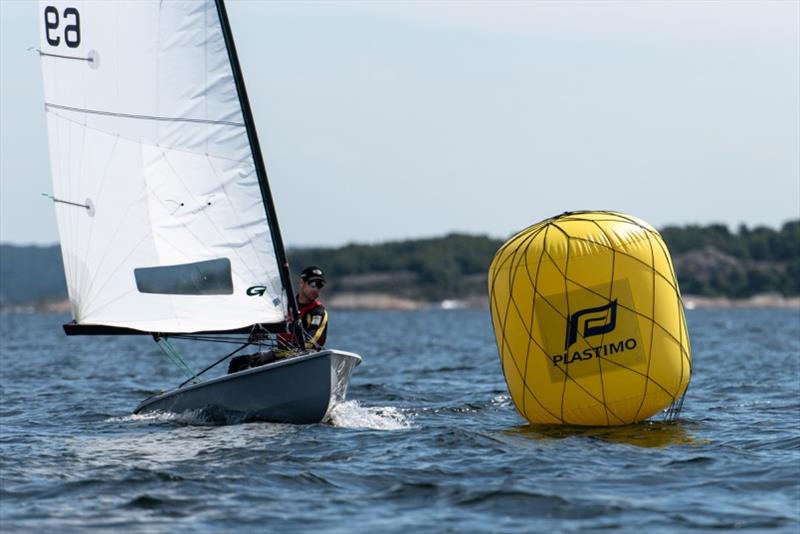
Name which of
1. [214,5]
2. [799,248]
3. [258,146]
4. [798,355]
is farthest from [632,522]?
[799,248]

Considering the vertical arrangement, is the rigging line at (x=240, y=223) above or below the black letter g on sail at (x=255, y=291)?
above

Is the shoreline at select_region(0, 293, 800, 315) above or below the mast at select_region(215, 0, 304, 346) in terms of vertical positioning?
below

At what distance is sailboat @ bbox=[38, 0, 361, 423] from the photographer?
1541cm

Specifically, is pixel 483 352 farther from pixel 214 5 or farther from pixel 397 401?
pixel 214 5

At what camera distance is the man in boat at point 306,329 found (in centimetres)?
1541

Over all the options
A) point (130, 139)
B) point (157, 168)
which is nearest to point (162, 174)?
point (157, 168)

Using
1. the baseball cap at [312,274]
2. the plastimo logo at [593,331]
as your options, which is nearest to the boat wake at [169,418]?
the baseball cap at [312,274]

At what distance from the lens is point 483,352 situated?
121 feet

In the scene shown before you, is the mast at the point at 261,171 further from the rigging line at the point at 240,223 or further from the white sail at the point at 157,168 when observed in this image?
the rigging line at the point at 240,223

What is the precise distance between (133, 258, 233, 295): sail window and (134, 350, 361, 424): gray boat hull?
3.81ft

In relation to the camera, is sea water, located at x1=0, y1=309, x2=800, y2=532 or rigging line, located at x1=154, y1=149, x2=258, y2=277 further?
rigging line, located at x1=154, y1=149, x2=258, y2=277

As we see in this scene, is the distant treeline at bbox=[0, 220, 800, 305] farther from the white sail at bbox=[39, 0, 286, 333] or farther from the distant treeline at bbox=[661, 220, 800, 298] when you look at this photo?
the white sail at bbox=[39, 0, 286, 333]

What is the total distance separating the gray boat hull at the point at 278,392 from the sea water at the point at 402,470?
176mm

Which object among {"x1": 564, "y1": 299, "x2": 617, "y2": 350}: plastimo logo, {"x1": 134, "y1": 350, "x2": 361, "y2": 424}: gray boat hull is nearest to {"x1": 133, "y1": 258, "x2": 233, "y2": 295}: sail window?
{"x1": 134, "y1": 350, "x2": 361, "y2": 424}: gray boat hull
